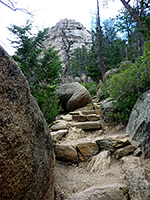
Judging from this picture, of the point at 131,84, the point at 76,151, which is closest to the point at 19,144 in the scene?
the point at 76,151

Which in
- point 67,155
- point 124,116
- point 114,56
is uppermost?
point 114,56

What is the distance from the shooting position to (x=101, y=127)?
496cm

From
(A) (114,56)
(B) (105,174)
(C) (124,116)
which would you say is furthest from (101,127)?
(A) (114,56)

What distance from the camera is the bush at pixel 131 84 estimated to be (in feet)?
12.4

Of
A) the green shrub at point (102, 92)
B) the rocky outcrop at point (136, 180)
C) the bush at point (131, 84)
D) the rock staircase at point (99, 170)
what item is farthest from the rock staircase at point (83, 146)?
the green shrub at point (102, 92)

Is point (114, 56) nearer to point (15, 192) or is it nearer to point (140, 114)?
point (140, 114)

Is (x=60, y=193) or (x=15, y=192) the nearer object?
(x=15, y=192)

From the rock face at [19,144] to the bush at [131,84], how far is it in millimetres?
3149

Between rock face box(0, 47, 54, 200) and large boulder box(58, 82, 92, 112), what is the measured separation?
6313mm

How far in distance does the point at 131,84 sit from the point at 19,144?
376cm

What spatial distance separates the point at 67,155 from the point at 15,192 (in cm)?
224

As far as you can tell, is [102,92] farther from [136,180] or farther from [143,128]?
[136,180]

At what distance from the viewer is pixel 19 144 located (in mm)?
1312

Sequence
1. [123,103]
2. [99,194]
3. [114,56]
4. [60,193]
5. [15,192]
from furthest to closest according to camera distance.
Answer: [114,56] < [123,103] < [60,193] < [99,194] < [15,192]
